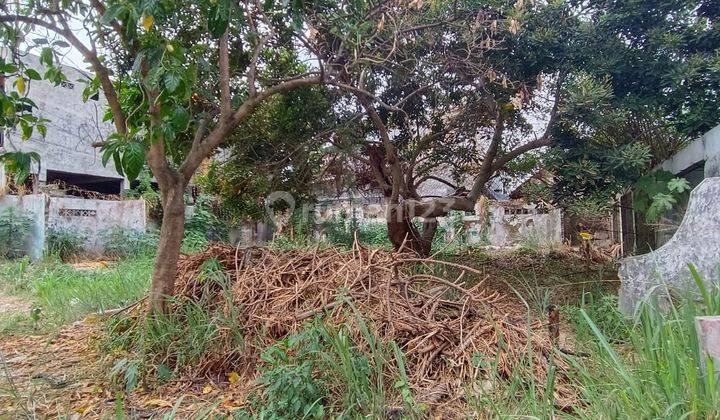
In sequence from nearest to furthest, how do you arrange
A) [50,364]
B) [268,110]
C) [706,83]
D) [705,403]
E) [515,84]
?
[705,403]
[50,364]
[706,83]
[515,84]
[268,110]

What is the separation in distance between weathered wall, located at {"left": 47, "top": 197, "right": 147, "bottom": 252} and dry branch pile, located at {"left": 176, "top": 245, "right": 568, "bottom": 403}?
25.5 ft

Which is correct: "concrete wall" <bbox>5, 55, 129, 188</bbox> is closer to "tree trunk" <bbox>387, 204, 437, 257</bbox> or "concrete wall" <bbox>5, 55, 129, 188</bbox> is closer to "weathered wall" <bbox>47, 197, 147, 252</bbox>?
"weathered wall" <bbox>47, 197, 147, 252</bbox>

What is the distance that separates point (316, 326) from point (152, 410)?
3.12 feet

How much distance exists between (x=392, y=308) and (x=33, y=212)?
30.3 feet

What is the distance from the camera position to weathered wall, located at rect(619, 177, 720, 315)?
3.28 metres

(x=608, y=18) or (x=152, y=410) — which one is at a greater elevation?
(x=608, y=18)

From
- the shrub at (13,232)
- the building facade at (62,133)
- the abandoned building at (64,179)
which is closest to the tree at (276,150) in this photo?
the abandoned building at (64,179)

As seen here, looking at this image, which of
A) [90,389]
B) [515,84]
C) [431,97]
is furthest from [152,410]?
[431,97]

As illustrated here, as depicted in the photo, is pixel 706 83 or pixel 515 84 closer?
pixel 706 83

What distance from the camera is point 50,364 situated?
320 centimetres

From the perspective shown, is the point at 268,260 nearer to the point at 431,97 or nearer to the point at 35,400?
the point at 35,400

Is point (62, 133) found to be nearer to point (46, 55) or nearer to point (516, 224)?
point (46, 55)

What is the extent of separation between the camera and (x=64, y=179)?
13562 mm

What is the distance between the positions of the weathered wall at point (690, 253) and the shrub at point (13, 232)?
9.88 metres
